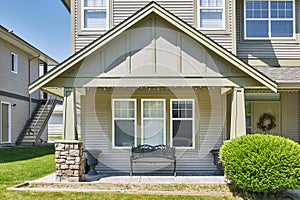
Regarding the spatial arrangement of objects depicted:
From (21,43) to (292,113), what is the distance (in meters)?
16.2

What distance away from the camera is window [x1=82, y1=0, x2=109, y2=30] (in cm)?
1212

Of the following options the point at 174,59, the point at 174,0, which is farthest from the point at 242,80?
the point at 174,0

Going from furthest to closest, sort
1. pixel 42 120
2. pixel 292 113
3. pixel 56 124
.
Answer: pixel 56 124 → pixel 42 120 → pixel 292 113

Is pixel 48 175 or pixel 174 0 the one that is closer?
pixel 48 175

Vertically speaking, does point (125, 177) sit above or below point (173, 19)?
below

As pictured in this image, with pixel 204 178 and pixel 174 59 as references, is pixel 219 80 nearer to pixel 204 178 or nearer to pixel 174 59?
pixel 174 59

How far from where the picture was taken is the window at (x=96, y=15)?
39.8 feet

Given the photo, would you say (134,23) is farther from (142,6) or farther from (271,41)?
(271,41)

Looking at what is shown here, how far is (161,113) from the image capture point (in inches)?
472

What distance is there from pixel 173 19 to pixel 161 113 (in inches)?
136

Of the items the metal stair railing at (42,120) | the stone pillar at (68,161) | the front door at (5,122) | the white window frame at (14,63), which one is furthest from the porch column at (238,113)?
the metal stair railing at (42,120)

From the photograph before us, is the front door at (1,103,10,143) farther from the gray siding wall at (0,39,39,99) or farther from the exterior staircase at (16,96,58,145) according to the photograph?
the exterior staircase at (16,96,58,145)

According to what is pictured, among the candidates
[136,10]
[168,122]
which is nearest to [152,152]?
[168,122]

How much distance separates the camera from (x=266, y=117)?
12969 millimetres
